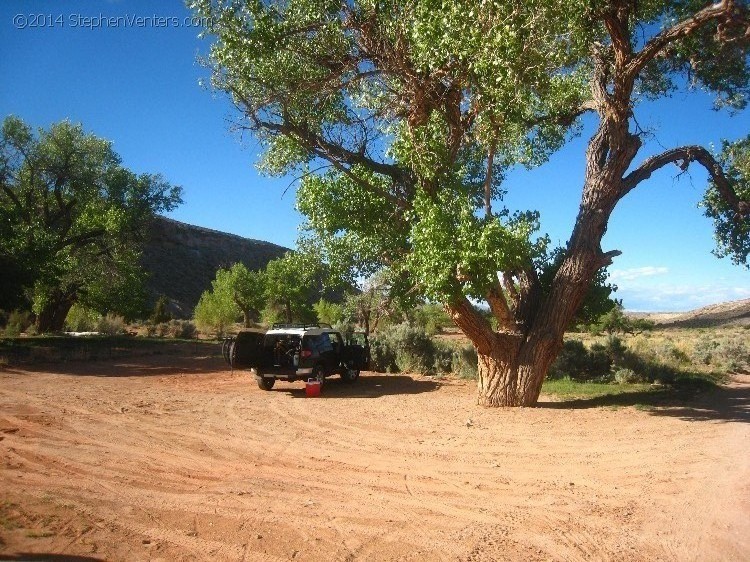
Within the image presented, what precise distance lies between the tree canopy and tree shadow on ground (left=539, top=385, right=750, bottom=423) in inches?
891

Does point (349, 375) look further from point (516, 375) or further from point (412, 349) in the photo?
point (516, 375)

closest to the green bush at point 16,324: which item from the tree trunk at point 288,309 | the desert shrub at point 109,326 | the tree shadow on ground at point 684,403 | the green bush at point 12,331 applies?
the green bush at point 12,331

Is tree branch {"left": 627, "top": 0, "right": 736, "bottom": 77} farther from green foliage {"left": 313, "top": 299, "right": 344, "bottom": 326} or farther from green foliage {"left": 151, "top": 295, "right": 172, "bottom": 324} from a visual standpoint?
green foliage {"left": 151, "top": 295, "right": 172, "bottom": 324}

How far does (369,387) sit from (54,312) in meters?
24.5

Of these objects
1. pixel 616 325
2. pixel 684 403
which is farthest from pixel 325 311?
pixel 684 403

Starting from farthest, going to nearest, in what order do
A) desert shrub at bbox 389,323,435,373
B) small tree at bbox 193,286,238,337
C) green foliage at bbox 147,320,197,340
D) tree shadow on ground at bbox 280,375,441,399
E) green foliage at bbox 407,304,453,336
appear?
green foliage at bbox 407,304,453,336 < small tree at bbox 193,286,238,337 < green foliage at bbox 147,320,197,340 < desert shrub at bbox 389,323,435,373 < tree shadow on ground at bbox 280,375,441,399

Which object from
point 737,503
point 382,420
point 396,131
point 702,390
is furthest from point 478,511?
point 702,390

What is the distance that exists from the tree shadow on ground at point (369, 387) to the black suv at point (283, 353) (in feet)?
1.86

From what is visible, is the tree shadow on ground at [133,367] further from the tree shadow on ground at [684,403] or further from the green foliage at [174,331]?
the green foliage at [174,331]

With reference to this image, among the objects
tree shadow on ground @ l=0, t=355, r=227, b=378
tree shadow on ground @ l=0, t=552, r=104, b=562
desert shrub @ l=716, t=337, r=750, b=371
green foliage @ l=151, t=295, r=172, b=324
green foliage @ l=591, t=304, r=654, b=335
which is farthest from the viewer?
green foliage @ l=591, t=304, r=654, b=335

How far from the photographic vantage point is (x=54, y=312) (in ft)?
111

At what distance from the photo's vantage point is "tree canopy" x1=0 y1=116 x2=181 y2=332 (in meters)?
27.8

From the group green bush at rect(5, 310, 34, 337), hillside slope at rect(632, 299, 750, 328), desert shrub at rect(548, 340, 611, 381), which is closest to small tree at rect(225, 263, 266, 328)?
green bush at rect(5, 310, 34, 337)

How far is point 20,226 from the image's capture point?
23219 millimetres
